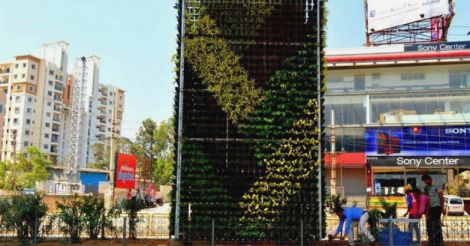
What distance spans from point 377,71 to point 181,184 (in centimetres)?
3946

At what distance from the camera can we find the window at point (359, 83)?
4775cm

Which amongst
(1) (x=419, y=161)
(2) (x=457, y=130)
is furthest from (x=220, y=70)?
(2) (x=457, y=130)

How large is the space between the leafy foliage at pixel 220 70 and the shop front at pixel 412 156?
3229 cm

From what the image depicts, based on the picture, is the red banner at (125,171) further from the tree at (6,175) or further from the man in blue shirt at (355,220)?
the tree at (6,175)

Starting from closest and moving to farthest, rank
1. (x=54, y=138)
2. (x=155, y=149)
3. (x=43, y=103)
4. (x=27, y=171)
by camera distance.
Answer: (x=27, y=171), (x=155, y=149), (x=43, y=103), (x=54, y=138)

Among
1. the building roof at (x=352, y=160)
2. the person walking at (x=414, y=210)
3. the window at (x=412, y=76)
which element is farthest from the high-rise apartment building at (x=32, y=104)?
the person walking at (x=414, y=210)

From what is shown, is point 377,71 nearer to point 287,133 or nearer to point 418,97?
point 418,97

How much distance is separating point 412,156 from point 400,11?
13401 mm

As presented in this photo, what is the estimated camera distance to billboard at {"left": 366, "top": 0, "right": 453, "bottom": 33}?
136 feet

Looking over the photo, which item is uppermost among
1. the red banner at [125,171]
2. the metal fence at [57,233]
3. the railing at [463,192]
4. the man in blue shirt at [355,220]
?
the red banner at [125,171]

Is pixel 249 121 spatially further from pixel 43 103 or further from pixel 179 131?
pixel 43 103

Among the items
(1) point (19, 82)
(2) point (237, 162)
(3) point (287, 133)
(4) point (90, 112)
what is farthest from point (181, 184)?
(4) point (90, 112)

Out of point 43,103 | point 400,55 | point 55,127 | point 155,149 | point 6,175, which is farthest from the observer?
point 55,127

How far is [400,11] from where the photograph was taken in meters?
43.1
